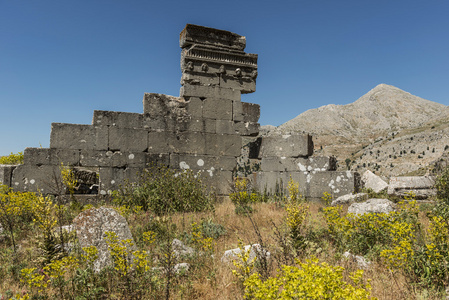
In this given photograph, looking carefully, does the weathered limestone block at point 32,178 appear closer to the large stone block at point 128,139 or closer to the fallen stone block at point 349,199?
the large stone block at point 128,139

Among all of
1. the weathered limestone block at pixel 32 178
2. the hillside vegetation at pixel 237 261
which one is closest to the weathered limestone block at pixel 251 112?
the hillside vegetation at pixel 237 261

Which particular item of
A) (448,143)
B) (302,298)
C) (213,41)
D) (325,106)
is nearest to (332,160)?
(213,41)

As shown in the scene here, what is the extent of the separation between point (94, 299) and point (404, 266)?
3.34 meters

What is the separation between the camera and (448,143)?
9788 centimetres

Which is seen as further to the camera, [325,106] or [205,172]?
[325,106]

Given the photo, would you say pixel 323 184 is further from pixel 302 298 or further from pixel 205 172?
pixel 302 298

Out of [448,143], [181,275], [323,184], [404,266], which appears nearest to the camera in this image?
[404,266]

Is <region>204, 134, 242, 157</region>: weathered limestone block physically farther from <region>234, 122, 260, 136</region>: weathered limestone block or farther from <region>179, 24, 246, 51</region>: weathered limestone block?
<region>179, 24, 246, 51</region>: weathered limestone block

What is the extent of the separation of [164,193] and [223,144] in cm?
284

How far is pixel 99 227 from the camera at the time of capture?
13.2 feet

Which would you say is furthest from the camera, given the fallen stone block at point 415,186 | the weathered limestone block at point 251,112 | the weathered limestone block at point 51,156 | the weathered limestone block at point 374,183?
the weathered limestone block at point 374,183

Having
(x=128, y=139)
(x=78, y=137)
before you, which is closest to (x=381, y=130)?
(x=128, y=139)

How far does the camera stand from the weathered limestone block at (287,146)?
9.14 metres

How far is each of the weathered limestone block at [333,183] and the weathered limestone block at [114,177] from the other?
4896 millimetres
